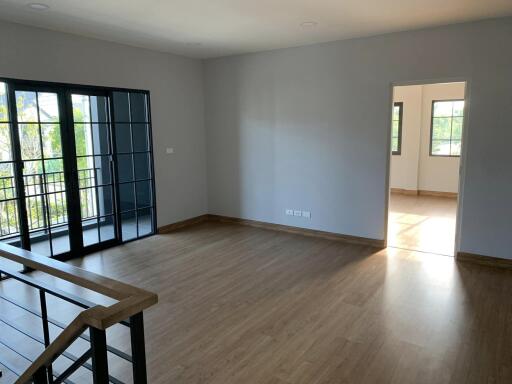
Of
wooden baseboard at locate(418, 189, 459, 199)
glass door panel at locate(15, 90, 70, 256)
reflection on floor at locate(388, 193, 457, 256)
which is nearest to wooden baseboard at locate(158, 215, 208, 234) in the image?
glass door panel at locate(15, 90, 70, 256)

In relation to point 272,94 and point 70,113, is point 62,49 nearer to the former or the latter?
point 70,113

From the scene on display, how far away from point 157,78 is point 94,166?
1.66 meters

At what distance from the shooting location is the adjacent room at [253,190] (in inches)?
113

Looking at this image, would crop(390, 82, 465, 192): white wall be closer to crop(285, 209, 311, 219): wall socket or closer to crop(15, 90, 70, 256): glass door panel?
crop(285, 209, 311, 219): wall socket

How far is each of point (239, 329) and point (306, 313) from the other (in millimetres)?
638

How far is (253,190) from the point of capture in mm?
6375

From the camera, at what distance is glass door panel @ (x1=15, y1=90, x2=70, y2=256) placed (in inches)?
172

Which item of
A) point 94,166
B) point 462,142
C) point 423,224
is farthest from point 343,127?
point 94,166

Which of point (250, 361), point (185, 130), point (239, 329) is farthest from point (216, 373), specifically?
point (185, 130)

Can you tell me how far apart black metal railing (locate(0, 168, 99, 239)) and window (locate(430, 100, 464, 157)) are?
23.3 feet

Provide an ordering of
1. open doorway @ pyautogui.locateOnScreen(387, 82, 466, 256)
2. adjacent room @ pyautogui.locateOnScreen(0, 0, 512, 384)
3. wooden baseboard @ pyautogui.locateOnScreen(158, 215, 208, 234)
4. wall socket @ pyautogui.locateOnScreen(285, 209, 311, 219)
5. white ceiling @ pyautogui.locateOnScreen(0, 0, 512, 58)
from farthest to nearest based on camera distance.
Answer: open doorway @ pyautogui.locateOnScreen(387, 82, 466, 256) → wooden baseboard @ pyautogui.locateOnScreen(158, 215, 208, 234) → wall socket @ pyautogui.locateOnScreen(285, 209, 311, 219) → white ceiling @ pyautogui.locateOnScreen(0, 0, 512, 58) → adjacent room @ pyautogui.locateOnScreen(0, 0, 512, 384)

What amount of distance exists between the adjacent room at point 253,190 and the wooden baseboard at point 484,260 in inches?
1.0

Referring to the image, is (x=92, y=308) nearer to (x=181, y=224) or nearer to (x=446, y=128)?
(x=181, y=224)

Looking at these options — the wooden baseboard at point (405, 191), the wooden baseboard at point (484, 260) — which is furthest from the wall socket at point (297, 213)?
the wooden baseboard at point (405, 191)
